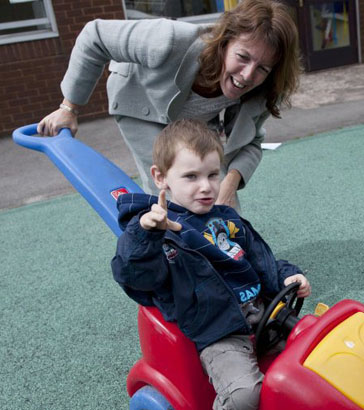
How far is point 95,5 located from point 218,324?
5340 millimetres

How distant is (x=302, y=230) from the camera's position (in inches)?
125

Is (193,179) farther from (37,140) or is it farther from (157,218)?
(37,140)

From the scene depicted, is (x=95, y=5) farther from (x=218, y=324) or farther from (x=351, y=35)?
(x=218, y=324)

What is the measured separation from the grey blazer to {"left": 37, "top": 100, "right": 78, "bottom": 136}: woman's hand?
6cm

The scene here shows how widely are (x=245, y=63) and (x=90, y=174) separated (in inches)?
25.4

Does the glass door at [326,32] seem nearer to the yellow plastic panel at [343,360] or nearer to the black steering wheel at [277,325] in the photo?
the black steering wheel at [277,325]

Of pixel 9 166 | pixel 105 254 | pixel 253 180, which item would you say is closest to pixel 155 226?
pixel 105 254

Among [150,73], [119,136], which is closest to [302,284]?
[150,73]

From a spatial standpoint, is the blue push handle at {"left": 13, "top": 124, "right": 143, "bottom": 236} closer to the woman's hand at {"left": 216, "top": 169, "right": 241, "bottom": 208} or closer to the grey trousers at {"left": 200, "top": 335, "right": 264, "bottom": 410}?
the woman's hand at {"left": 216, "top": 169, "right": 241, "bottom": 208}

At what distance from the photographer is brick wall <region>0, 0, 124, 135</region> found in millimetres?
6016

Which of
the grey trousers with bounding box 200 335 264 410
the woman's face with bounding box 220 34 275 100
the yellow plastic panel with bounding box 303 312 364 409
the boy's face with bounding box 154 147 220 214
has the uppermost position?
the woman's face with bounding box 220 34 275 100

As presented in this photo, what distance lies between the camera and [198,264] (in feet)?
5.03

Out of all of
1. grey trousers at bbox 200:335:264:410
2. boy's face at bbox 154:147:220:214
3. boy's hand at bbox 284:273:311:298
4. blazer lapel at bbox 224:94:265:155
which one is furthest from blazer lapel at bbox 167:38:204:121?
grey trousers at bbox 200:335:264:410

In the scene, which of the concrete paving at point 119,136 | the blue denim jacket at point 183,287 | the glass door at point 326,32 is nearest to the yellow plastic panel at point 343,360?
the blue denim jacket at point 183,287
